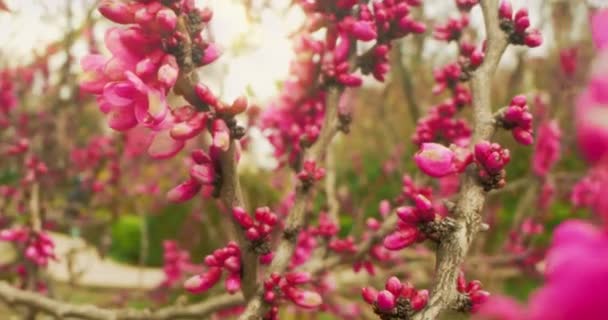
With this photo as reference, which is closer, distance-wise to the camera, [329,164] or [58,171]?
[329,164]

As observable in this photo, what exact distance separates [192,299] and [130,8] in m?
7.94

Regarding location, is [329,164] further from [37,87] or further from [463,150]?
[37,87]

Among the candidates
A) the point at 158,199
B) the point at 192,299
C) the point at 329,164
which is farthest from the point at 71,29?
the point at 158,199

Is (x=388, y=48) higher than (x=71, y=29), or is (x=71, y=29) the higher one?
(x=388, y=48)

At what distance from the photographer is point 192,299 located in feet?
28.8

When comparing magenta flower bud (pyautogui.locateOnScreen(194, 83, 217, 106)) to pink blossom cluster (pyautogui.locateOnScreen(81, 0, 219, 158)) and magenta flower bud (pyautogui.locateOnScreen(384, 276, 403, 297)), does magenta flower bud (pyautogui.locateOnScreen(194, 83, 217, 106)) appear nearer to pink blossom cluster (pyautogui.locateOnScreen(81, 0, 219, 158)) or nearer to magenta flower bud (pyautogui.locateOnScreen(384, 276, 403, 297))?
pink blossom cluster (pyautogui.locateOnScreen(81, 0, 219, 158))

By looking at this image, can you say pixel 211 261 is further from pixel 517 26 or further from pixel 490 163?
pixel 517 26

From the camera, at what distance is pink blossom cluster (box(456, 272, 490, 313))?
4.05 feet

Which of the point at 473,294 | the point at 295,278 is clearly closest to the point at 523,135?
the point at 473,294

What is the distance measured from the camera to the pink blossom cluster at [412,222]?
4.51 ft

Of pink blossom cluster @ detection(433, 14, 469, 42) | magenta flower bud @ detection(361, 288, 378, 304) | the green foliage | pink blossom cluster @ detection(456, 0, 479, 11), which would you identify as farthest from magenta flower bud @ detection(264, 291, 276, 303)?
the green foliage

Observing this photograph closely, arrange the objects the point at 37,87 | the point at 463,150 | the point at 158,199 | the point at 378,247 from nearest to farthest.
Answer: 1. the point at 463,150
2. the point at 378,247
3. the point at 37,87
4. the point at 158,199

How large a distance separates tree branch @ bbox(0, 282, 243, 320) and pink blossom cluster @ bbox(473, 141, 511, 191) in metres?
1.39

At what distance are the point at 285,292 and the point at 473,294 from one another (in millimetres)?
508
